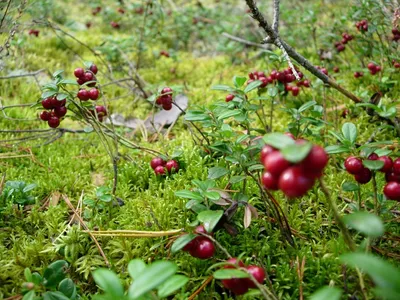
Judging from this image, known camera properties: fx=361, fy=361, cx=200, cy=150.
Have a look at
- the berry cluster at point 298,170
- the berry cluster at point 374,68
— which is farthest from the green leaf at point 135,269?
the berry cluster at point 374,68

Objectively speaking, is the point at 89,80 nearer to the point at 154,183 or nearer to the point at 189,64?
the point at 154,183

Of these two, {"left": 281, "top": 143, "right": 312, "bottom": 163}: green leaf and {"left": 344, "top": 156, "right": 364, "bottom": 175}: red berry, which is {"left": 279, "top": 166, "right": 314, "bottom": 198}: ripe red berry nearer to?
{"left": 281, "top": 143, "right": 312, "bottom": 163}: green leaf

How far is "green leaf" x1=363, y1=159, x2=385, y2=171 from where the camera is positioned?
1525 millimetres

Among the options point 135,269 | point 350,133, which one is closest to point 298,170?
point 135,269

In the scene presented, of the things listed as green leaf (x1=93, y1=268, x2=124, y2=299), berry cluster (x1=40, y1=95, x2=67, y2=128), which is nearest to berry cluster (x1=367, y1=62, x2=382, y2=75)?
berry cluster (x1=40, y1=95, x2=67, y2=128)

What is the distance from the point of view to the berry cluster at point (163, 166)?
2498 mm

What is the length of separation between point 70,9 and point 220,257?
719 cm

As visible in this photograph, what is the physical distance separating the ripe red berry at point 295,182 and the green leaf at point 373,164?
2.06 ft

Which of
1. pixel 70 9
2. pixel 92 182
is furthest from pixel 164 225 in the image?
pixel 70 9

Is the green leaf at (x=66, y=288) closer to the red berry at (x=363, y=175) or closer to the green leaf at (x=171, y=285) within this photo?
the green leaf at (x=171, y=285)

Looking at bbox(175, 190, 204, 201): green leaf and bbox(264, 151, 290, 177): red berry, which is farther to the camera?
bbox(175, 190, 204, 201): green leaf

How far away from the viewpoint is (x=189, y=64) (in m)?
5.10

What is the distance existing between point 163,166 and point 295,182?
1.58 metres

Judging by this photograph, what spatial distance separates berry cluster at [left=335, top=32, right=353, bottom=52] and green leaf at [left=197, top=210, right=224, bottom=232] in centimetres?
291
